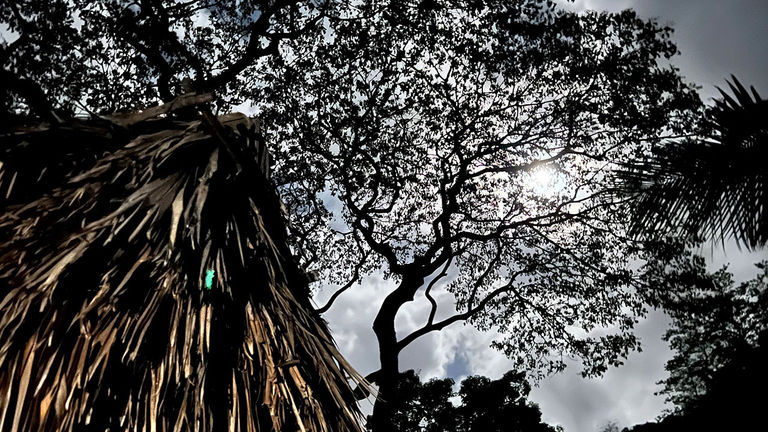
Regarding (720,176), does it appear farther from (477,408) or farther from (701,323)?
(701,323)

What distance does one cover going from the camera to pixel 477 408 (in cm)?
1434

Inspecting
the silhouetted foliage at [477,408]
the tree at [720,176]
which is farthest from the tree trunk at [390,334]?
the tree at [720,176]

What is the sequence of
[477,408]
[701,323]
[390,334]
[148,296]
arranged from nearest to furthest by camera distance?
[148,296] < [390,334] < [477,408] < [701,323]

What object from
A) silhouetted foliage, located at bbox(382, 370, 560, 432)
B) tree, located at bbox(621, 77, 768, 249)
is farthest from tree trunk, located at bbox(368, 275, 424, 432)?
tree, located at bbox(621, 77, 768, 249)

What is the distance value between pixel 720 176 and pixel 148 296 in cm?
363

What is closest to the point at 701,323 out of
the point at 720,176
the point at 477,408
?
the point at 477,408

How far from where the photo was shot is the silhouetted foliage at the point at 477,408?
44.1 feet

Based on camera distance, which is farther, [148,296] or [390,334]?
[390,334]

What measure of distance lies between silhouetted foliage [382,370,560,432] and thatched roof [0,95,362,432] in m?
11.7

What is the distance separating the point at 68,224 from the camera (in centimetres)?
185

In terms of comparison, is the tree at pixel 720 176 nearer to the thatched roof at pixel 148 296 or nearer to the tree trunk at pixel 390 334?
the thatched roof at pixel 148 296

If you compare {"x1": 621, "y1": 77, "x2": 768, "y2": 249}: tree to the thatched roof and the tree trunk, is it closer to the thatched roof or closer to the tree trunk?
the thatched roof

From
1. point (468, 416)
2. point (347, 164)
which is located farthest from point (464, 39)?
point (468, 416)

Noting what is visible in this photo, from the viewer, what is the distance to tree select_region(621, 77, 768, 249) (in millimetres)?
2963
